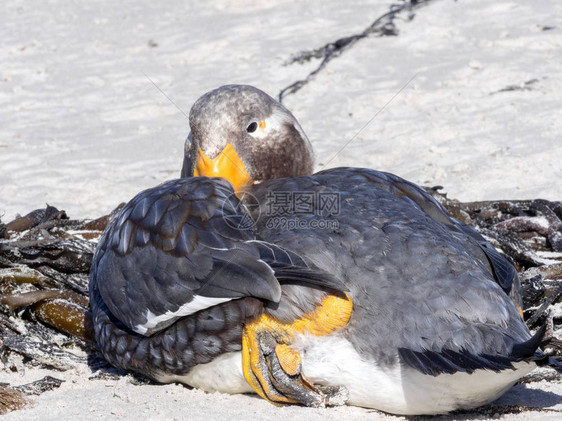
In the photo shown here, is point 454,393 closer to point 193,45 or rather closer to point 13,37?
point 193,45

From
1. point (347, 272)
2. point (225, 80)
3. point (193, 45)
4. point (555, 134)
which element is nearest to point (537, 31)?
point (555, 134)

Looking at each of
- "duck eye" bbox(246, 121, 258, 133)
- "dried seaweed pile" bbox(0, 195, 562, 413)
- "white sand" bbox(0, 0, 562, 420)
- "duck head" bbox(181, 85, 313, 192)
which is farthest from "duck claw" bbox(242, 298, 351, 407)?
"white sand" bbox(0, 0, 562, 420)

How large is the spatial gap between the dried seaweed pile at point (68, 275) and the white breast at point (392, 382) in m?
0.39

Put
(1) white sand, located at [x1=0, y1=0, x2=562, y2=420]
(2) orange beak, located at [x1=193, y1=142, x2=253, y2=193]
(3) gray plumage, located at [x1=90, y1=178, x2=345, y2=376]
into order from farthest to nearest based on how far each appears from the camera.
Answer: (1) white sand, located at [x1=0, y1=0, x2=562, y2=420] < (2) orange beak, located at [x1=193, y1=142, x2=253, y2=193] < (3) gray plumage, located at [x1=90, y1=178, x2=345, y2=376]

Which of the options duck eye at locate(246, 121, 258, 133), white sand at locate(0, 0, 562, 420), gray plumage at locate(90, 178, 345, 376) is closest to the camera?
gray plumage at locate(90, 178, 345, 376)

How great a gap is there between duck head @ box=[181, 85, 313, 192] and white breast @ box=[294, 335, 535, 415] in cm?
96

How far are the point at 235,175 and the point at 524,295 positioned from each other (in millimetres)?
1287

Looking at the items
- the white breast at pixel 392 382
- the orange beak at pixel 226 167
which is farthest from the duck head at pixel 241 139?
the white breast at pixel 392 382

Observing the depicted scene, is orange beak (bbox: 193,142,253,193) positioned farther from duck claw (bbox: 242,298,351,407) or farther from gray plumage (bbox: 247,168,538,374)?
duck claw (bbox: 242,298,351,407)

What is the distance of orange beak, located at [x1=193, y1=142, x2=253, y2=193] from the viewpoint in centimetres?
356

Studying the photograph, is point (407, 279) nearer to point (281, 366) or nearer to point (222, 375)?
point (281, 366)

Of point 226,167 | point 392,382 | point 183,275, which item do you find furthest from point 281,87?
point 392,382

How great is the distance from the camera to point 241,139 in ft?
12.2

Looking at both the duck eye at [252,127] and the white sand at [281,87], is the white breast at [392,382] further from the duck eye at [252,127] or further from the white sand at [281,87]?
the white sand at [281,87]
